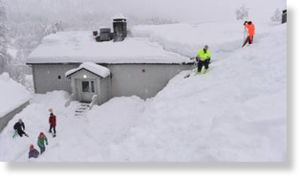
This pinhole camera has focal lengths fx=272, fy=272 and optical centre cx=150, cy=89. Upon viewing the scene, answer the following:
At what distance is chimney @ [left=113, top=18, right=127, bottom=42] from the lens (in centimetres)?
1803

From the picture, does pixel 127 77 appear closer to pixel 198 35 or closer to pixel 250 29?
pixel 198 35

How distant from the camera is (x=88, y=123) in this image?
46.1 feet

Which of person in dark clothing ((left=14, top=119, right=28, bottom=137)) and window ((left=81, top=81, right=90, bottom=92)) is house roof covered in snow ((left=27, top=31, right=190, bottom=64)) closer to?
window ((left=81, top=81, right=90, bottom=92))

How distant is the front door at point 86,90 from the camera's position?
1678 centimetres

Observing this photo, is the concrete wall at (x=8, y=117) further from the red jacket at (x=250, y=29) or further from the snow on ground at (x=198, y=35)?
the red jacket at (x=250, y=29)

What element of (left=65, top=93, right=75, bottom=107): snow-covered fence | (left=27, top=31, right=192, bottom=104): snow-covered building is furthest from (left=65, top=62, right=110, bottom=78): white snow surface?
(left=65, top=93, right=75, bottom=107): snow-covered fence

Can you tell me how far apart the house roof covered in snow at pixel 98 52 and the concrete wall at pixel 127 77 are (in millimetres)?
425

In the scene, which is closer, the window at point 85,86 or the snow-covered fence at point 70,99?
the snow-covered fence at point 70,99

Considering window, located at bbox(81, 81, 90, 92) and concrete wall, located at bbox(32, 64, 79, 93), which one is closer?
window, located at bbox(81, 81, 90, 92)

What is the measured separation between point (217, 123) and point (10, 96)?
37.6ft

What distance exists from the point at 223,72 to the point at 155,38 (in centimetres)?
824

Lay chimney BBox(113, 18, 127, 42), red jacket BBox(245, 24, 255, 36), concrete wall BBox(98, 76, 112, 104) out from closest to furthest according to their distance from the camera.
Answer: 1. red jacket BBox(245, 24, 255, 36)
2. concrete wall BBox(98, 76, 112, 104)
3. chimney BBox(113, 18, 127, 42)

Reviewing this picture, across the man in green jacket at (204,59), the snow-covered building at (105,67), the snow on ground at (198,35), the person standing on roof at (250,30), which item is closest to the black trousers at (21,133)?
the snow-covered building at (105,67)

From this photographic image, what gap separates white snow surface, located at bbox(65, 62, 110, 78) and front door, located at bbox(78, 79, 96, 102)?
35.8 inches
